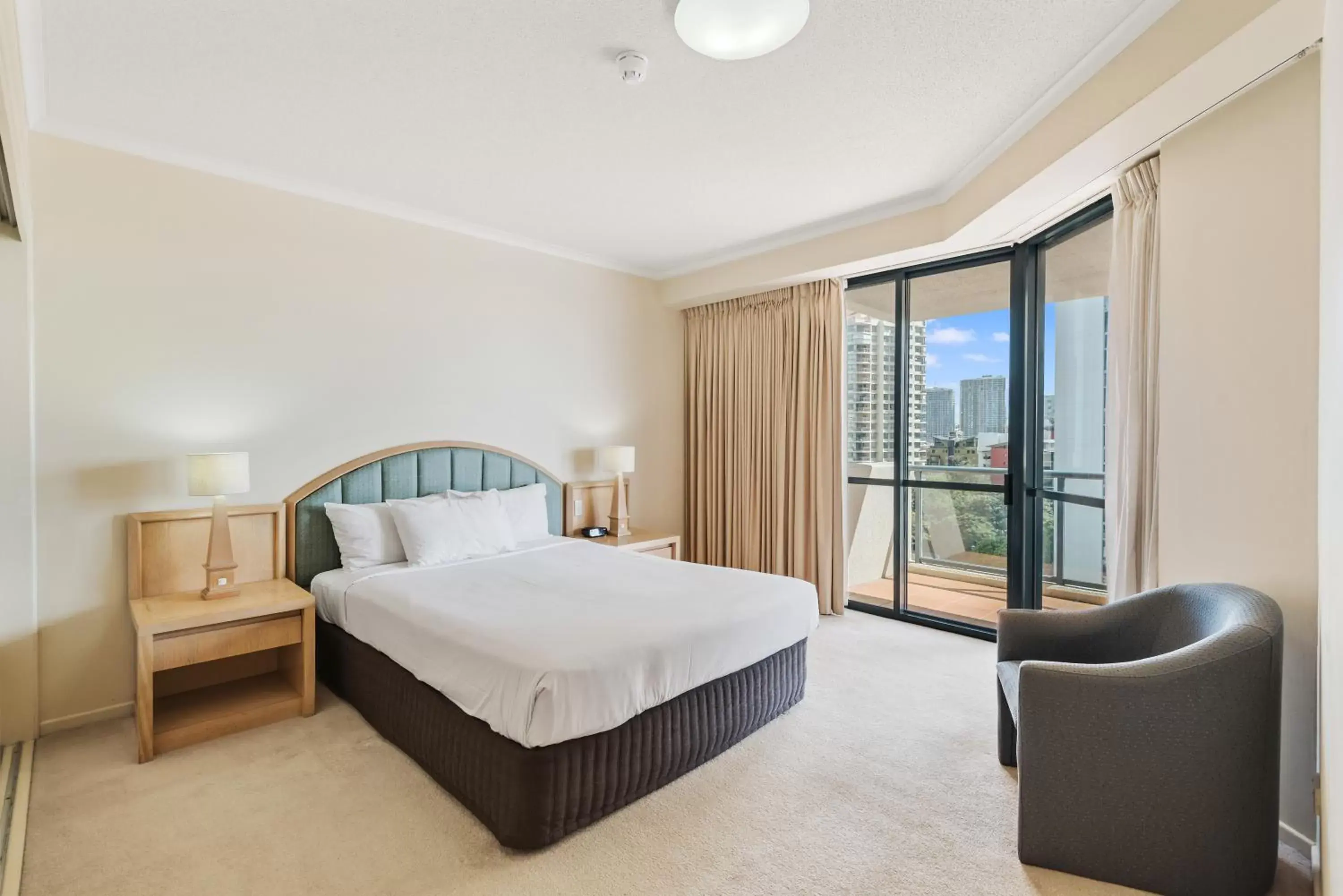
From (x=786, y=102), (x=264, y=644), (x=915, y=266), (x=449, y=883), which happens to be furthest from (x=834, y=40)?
(x=264, y=644)

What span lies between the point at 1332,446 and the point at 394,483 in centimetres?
384

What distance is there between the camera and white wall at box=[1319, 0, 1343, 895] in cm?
113

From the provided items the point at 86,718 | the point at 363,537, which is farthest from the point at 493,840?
the point at 86,718

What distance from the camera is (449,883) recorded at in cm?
184

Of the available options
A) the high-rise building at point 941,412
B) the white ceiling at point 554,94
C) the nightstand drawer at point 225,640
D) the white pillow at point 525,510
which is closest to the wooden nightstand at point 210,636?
the nightstand drawer at point 225,640

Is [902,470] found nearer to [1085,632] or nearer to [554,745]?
[1085,632]

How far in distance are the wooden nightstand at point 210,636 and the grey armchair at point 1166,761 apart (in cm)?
295

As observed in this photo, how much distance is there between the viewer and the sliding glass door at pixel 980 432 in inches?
129

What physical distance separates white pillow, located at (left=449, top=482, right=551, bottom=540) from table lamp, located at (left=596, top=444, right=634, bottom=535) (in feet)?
1.71

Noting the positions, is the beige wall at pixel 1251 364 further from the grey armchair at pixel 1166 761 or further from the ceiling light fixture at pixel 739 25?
the ceiling light fixture at pixel 739 25

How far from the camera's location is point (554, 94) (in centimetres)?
246

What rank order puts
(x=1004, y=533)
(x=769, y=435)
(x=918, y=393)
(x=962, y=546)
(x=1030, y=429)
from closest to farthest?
(x=1030, y=429) → (x=1004, y=533) → (x=962, y=546) → (x=918, y=393) → (x=769, y=435)

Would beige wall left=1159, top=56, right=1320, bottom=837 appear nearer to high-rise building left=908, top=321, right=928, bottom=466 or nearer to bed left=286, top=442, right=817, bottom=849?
bed left=286, top=442, right=817, bottom=849

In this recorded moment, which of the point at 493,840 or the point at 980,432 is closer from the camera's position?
the point at 493,840
